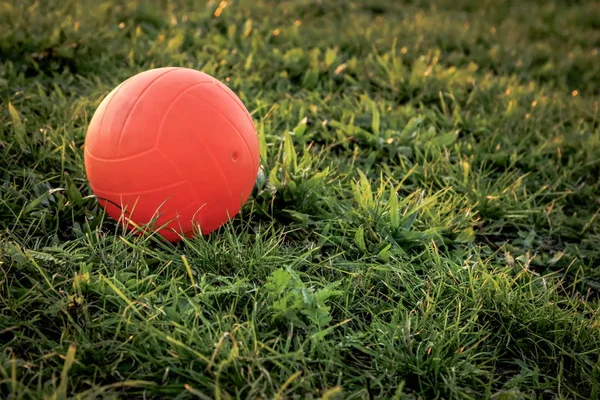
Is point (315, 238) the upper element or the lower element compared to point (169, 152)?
lower

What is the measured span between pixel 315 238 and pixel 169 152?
0.81 metres

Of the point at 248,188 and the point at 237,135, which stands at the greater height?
the point at 237,135

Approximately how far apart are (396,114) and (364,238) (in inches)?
55.3

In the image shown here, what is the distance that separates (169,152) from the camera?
2119 millimetres

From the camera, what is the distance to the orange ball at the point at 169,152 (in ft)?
6.97

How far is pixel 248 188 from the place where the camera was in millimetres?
2408

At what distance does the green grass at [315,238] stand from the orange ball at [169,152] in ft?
0.48

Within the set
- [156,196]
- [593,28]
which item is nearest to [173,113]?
[156,196]

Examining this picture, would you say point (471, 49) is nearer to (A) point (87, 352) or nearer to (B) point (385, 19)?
(B) point (385, 19)

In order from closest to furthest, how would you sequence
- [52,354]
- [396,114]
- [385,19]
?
[52,354]
[396,114]
[385,19]

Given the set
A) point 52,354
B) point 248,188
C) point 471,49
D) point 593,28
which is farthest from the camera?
point 593,28

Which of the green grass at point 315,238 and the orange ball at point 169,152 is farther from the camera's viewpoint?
the orange ball at point 169,152

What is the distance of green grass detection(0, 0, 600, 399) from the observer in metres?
1.90

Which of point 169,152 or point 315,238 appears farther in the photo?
point 315,238
